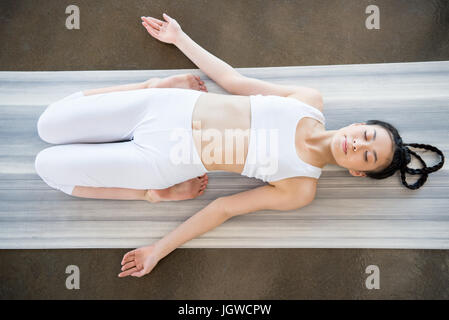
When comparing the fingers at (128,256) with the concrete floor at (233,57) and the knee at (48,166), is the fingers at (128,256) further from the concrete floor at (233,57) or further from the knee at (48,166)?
the knee at (48,166)

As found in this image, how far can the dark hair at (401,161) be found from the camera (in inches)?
45.9

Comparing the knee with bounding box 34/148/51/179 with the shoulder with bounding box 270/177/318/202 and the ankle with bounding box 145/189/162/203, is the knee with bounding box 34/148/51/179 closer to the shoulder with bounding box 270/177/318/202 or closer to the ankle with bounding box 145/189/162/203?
the ankle with bounding box 145/189/162/203

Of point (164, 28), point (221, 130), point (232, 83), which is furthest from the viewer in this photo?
point (164, 28)

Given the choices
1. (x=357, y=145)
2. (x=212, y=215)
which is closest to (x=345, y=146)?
(x=357, y=145)

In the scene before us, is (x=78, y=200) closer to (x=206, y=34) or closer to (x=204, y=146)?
(x=204, y=146)

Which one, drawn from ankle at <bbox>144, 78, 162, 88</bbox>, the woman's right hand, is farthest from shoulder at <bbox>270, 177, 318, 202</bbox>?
the woman's right hand

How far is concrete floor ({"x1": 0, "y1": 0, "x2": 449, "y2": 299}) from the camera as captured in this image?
1466 millimetres

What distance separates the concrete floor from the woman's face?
1.80ft

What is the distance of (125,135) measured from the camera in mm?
1309

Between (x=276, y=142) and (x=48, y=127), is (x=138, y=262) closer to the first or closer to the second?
(x=48, y=127)

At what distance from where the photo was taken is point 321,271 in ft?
4.81

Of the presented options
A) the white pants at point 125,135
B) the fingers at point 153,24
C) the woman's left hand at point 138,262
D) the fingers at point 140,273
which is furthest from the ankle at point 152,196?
the fingers at point 153,24

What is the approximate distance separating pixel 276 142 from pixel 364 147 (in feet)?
1.14
